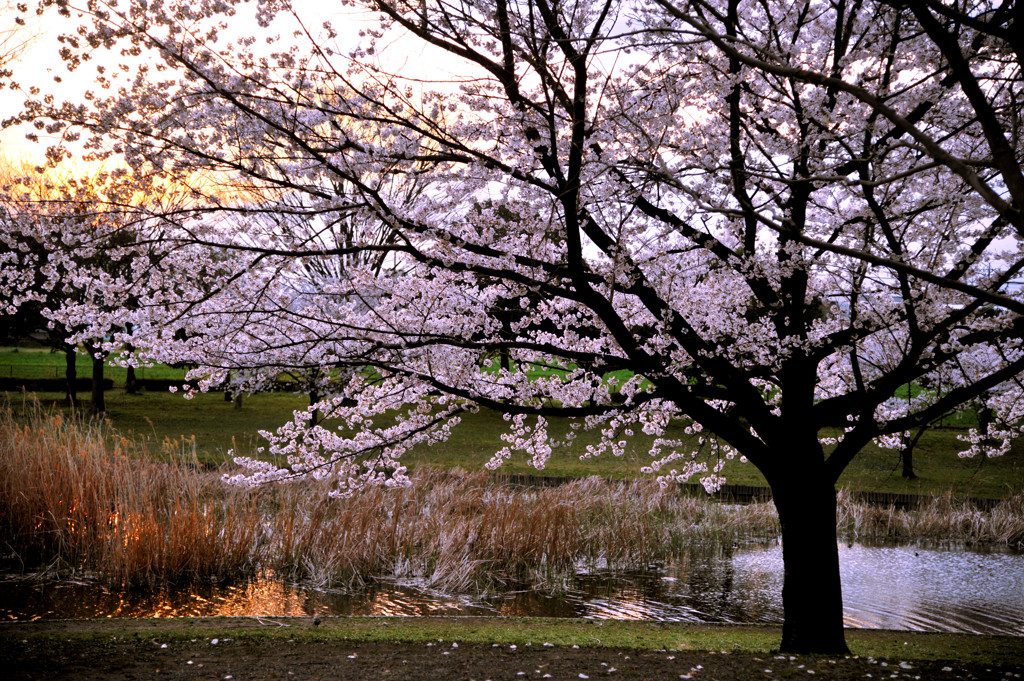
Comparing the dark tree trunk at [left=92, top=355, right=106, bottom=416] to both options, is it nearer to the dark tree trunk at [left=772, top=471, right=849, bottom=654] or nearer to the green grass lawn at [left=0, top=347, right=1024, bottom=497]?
the green grass lawn at [left=0, top=347, right=1024, bottom=497]

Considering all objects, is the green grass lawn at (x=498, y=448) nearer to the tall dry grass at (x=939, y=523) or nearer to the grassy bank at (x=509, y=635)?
the tall dry grass at (x=939, y=523)

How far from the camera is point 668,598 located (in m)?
8.71

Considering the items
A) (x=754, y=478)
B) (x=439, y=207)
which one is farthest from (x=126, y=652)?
(x=754, y=478)

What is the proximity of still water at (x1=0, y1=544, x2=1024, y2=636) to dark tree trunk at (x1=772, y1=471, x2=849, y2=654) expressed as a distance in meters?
2.46

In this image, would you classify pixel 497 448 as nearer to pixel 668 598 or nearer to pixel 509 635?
pixel 668 598

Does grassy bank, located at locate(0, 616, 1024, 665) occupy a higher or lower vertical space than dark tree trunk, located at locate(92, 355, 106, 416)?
lower

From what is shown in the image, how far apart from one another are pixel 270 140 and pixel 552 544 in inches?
251

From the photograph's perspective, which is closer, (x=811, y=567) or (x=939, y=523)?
(x=811, y=567)

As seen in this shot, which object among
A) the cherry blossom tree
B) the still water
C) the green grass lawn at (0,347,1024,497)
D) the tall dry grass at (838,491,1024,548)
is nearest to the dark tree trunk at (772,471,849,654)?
the cherry blossom tree

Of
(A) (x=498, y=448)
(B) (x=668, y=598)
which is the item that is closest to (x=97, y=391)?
(A) (x=498, y=448)

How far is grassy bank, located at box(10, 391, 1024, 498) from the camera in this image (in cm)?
1598

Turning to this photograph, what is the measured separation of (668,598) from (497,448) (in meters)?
12.2

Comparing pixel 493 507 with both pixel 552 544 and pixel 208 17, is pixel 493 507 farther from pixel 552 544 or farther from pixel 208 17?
pixel 208 17

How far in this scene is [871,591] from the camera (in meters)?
9.30
